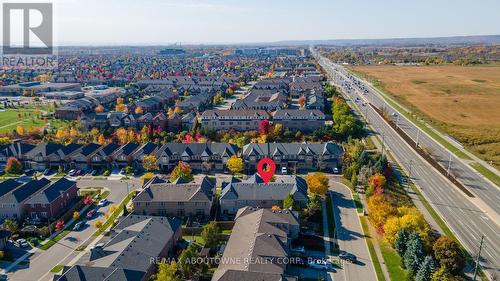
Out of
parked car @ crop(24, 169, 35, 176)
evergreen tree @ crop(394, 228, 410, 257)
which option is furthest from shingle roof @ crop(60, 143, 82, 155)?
evergreen tree @ crop(394, 228, 410, 257)

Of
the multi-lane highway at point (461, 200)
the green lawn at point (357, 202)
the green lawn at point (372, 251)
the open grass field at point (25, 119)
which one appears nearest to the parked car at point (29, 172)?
the open grass field at point (25, 119)

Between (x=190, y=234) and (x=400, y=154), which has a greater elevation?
(x=400, y=154)

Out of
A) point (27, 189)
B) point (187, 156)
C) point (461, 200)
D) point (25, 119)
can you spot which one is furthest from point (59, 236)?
point (25, 119)

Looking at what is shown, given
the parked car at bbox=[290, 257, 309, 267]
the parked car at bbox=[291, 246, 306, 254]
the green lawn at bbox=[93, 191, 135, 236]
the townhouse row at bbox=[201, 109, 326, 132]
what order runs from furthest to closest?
the townhouse row at bbox=[201, 109, 326, 132]
the green lawn at bbox=[93, 191, 135, 236]
the parked car at bbox=[291, 246, 306, 254]
the parked car at bbox=[290, 257, 309, 267]

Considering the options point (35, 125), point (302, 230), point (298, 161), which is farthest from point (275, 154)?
point (35, 125)

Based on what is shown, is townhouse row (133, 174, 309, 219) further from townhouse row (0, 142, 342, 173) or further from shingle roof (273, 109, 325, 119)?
shingle roof (273, 109, 325, 119)

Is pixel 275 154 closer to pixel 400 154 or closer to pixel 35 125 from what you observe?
pixel 400 154

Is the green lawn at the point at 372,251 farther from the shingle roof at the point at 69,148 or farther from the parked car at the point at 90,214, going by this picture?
the shingle roof at the point at 69,148
